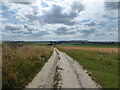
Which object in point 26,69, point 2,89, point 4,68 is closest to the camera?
point 2,89

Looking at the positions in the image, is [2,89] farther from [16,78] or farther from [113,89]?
[113,89]

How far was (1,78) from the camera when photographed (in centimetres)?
707

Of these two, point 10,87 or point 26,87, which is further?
point 26,87

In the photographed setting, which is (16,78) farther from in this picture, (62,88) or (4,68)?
(62,88)

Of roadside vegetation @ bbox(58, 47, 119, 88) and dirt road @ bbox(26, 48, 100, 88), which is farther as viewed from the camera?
roadside vegetation @ bbox(58, 47, 119, 88)

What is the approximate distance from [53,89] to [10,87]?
2181 mm

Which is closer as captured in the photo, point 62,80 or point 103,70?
point 62,80

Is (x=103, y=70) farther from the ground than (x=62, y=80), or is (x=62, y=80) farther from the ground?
(x=62, y=80)

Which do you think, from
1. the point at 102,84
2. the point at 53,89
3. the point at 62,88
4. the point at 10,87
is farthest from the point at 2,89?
the point at 102,84

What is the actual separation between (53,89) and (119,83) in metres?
4.18

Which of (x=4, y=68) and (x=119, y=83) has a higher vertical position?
(x=4, y=68)

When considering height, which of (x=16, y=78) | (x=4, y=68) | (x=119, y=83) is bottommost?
(x=119, y=83)

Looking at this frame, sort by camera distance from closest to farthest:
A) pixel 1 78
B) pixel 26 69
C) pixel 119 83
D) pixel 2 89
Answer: pixel 2 89
pixel 1 78
pixel 119 83
pixel 26 69

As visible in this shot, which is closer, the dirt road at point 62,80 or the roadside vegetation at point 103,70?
the dirt road at point 62,80
